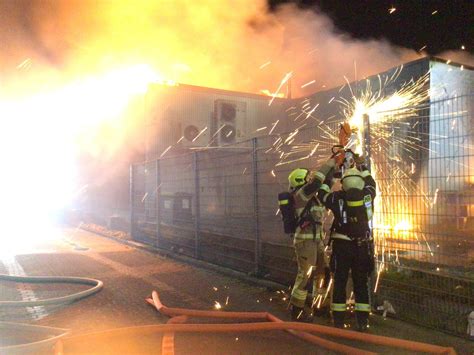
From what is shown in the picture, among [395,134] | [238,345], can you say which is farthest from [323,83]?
[238,345]

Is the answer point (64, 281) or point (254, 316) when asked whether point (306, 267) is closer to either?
point (254, 316)

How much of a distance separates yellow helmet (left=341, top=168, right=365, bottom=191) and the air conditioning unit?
46.5ft

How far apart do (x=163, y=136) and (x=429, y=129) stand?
14553 mm

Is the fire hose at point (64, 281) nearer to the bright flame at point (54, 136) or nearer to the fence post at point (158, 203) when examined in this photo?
the fence post at point (158, 203)

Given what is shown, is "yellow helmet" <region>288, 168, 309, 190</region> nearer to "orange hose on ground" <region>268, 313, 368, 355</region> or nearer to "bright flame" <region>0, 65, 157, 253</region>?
"orange hose on ground" <region>268, 313, 368, 355</region>

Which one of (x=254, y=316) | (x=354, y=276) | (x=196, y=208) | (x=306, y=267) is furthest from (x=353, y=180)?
(x=196, y=208)

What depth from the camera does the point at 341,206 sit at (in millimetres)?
4973

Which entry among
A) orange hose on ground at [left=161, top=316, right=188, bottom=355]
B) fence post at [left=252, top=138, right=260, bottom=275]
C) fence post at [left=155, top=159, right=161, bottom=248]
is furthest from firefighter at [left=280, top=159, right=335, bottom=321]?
fence post at [left=155, top=159, right=161, bottom=248]

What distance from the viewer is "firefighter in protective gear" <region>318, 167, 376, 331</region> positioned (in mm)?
4789

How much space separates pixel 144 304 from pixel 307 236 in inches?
95.4

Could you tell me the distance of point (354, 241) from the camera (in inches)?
191

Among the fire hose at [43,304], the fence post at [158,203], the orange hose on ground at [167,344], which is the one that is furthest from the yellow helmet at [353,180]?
the fence post at [158,203]

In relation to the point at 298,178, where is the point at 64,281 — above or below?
below

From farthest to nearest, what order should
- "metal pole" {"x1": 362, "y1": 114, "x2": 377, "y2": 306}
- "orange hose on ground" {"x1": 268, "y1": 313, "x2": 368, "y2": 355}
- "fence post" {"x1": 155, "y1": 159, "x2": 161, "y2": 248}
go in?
"fence post" {"x1": 155, "y1": 159, "x2": 161, "y2": 248} < "metal pole" {"x1": 362, "y1": 114, "x2": 377, "y2": 306} < "orange hose on ground" {"x1": 268, "y1": 313, "x2": 368, "y2": 355}
